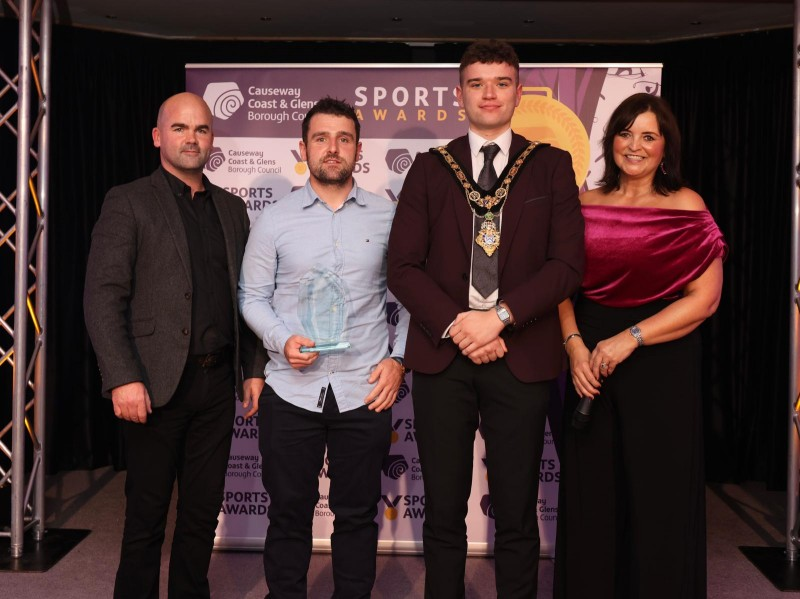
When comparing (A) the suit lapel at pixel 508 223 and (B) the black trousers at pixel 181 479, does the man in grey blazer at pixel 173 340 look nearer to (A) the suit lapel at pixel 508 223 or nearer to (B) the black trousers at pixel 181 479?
(B) the black trousers at pixel 181 479

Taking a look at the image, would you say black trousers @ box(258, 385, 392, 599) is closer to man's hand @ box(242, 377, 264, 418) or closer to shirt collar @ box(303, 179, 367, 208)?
man's hand @ box(242, 377, 264, 418)

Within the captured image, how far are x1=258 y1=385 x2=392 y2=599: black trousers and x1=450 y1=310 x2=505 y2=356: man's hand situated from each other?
48cm

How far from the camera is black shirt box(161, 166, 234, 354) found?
2.68 meters

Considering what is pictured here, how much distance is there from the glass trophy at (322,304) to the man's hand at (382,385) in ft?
0.45

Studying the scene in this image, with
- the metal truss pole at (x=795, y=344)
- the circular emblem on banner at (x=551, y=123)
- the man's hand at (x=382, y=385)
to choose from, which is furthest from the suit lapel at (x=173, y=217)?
the metal truss pole at (x=795, y=344)

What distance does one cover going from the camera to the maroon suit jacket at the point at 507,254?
238 cm

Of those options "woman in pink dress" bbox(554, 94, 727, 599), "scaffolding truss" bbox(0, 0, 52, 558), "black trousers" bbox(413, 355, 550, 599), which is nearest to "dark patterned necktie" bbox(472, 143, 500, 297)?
"black trousers" bbox(413, 355, 550, 599)

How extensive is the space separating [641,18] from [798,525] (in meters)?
2.90

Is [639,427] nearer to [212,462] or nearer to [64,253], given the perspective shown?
[212,462]

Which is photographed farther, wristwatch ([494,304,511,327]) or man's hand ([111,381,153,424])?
man's hand ([111,381,153,424])

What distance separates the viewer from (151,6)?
478cm

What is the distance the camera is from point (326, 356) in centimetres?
261

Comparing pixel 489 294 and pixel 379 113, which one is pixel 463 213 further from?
pixel 379 113

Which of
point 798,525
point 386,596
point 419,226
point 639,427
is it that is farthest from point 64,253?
point 798,525
